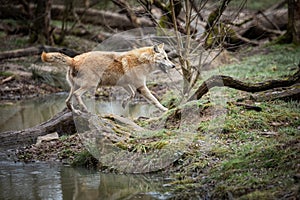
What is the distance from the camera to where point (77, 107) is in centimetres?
935

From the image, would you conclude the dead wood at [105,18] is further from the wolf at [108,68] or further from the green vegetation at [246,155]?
the green vegetation at [246,155]

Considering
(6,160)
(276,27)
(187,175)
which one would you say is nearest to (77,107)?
(6,160)

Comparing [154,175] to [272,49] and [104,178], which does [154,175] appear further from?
[272,49]

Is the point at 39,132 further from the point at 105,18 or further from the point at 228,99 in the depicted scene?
the point at 105,18

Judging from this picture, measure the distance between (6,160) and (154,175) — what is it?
111 inches

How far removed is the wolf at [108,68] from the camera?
9.18 metres

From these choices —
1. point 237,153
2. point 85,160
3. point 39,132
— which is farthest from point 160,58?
point 237,153

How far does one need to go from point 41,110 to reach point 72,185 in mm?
6548

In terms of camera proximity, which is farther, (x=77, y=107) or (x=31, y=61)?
(x=31, y=61)

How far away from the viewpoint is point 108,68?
9.55m

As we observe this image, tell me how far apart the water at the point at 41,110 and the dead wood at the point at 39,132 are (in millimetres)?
1540

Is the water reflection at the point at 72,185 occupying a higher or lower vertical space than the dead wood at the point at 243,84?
lower

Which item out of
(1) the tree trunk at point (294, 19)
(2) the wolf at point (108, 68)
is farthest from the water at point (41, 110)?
(1) the tree trunk at point (294, 19)

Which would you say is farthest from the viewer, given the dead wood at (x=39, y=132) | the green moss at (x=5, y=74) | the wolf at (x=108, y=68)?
the green moss at (x=5, y=74)
